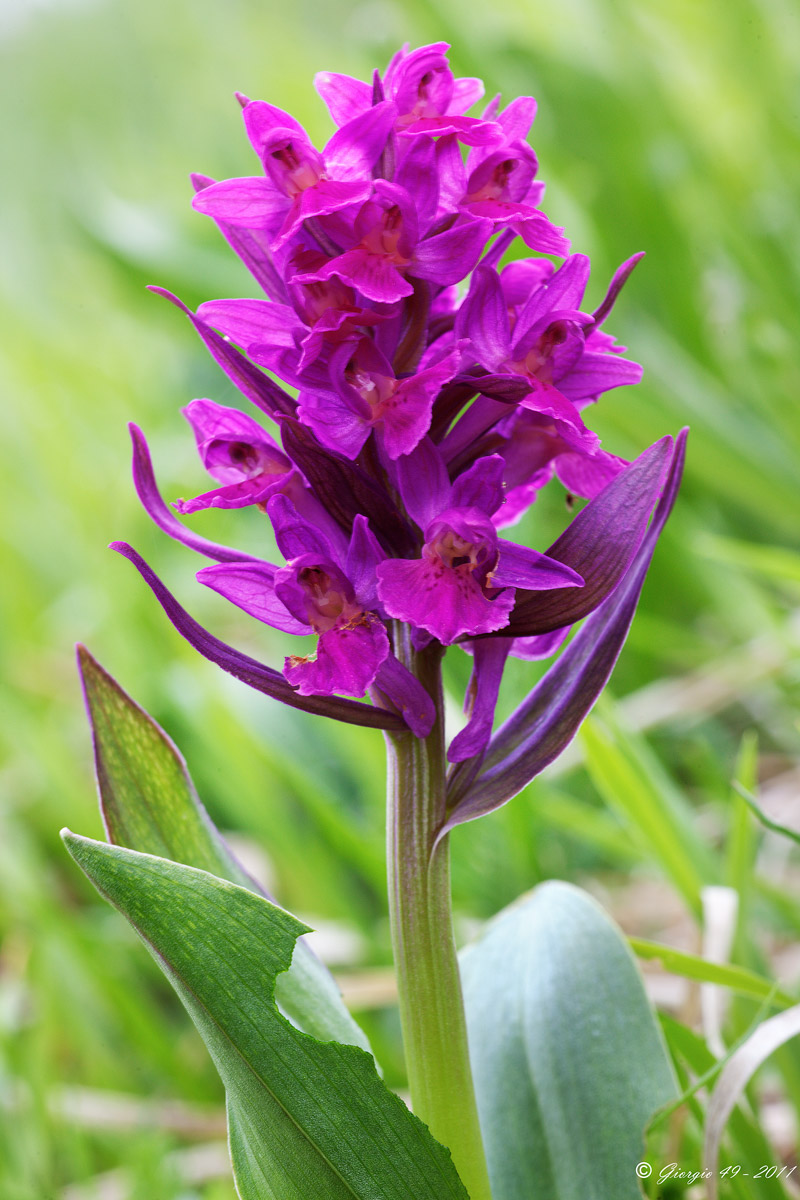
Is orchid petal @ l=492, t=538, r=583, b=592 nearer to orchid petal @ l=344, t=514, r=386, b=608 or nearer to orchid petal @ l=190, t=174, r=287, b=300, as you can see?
orchid petal @ l=344, t=514, r=386, b=608

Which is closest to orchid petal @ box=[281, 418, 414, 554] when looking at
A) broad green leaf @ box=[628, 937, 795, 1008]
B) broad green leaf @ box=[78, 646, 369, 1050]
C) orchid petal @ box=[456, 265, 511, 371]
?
orchid petal @ box=[456, 265, 511, 371]

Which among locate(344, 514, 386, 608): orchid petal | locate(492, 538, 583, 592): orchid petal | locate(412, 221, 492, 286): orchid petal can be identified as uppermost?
locate(412, 221, 492, 286): orchid petal

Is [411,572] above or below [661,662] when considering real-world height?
above

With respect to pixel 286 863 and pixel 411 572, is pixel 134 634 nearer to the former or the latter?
pixel 286 863

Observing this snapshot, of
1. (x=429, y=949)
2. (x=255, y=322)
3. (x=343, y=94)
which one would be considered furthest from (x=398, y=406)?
(x=429, y=949)

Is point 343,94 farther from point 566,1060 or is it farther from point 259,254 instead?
point 566,1060

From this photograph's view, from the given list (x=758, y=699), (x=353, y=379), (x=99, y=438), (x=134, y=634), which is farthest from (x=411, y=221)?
(x=99, y=438)
